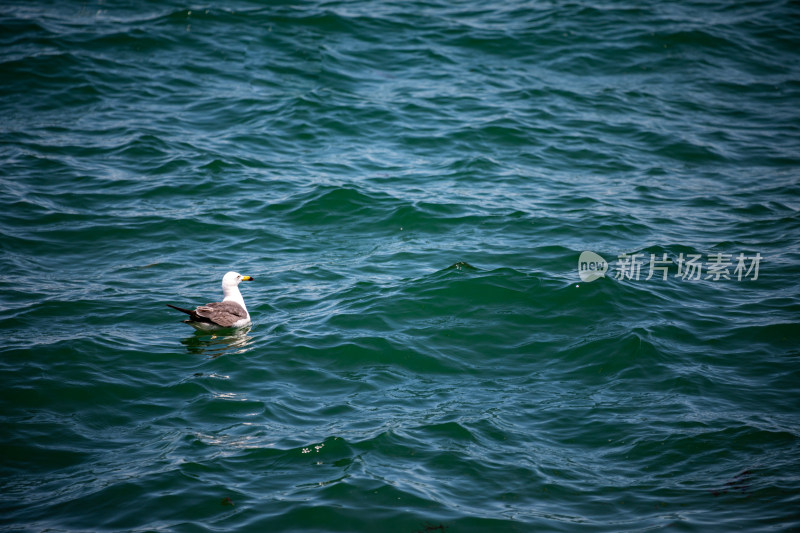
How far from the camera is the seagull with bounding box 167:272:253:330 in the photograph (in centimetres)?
830

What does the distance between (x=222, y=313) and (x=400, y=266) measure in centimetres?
292

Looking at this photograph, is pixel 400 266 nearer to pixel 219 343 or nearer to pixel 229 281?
pixel 229 281

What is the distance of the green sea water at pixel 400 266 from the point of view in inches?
238

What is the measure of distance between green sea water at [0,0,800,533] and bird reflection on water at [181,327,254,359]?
0.06 meters

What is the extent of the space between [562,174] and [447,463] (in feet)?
26.1

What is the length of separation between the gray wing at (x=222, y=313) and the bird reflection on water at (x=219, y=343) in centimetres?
18

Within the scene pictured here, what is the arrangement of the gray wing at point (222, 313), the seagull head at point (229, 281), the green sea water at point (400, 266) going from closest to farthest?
the green sea water at point (400, 266), the gray wing at point (222, 313), the seagull head at point (229, 281)

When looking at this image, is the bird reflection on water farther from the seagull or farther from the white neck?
the white neck

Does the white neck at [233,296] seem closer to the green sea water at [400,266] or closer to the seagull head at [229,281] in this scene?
the seagull head at [229,281]

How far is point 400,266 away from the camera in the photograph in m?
10.2

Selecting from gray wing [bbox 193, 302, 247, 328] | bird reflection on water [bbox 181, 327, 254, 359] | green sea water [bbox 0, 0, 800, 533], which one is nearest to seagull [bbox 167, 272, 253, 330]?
gray wing [bbox 193, 302, 247, 328]

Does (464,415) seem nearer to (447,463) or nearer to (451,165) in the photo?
(447,463)

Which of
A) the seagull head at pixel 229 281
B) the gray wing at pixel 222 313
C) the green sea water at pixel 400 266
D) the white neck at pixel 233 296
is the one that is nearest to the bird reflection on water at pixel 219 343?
the green sea water at pixel 400 266

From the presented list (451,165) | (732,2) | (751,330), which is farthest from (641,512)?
(732,2)
